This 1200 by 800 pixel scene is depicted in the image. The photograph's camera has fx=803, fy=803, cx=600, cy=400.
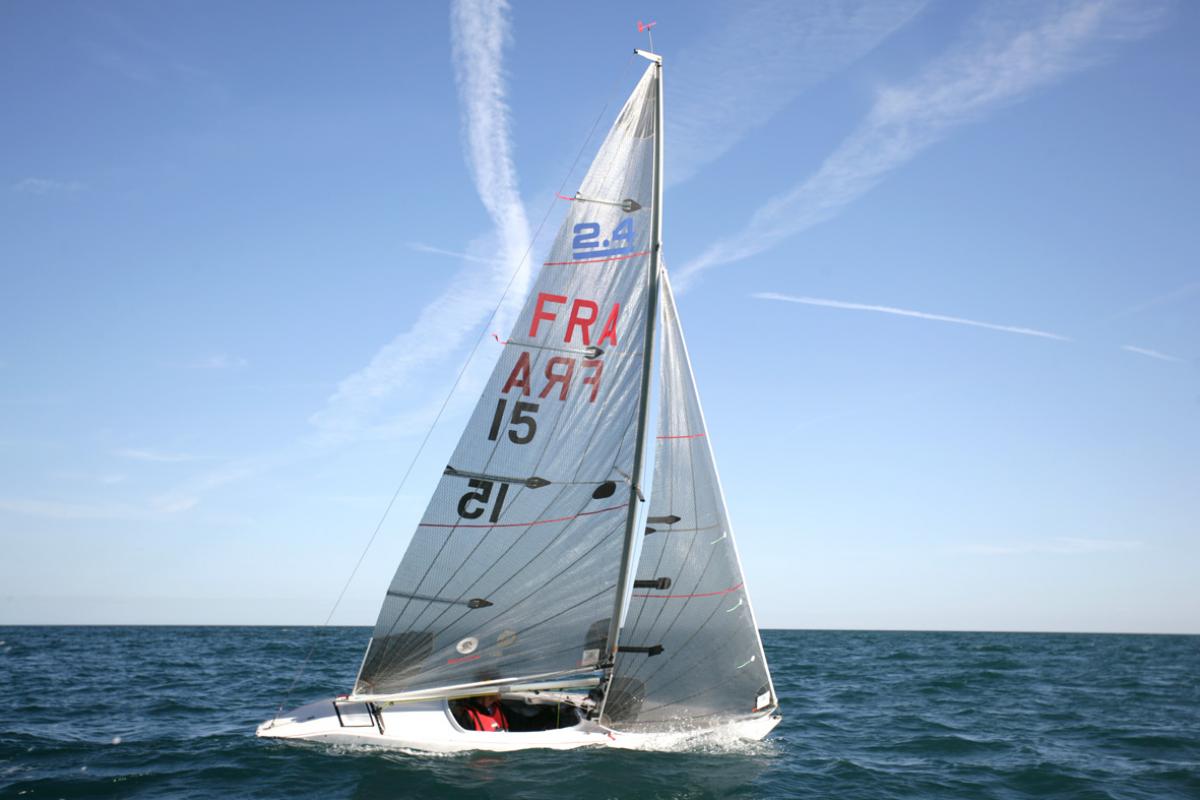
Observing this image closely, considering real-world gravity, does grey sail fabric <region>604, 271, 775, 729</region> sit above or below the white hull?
above

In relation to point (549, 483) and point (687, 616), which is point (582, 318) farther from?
point (687, 616)

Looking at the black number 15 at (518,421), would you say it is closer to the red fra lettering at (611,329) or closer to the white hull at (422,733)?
the red fra lettering at (611,329)

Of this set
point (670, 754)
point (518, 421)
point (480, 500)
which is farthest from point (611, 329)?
point (670, 754)

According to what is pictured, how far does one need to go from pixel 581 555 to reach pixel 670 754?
146 inches

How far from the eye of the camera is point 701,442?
1416cm

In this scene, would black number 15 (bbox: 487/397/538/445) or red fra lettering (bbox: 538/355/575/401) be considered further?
red fra lettering (bbox: 538/355/575/401)

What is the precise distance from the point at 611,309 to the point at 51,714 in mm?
16386

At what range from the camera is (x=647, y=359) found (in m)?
13.8

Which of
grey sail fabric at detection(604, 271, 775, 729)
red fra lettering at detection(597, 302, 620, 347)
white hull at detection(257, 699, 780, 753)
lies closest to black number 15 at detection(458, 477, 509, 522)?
grey sail fabric at detection(604, 271, 775, 729)

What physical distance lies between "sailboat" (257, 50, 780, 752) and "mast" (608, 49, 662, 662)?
1.4 inches

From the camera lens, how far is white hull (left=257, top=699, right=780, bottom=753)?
12758 mm

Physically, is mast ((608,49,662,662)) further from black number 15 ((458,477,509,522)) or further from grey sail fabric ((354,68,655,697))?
black number 15 ((458,477,509,522))

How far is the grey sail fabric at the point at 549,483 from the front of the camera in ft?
42.8

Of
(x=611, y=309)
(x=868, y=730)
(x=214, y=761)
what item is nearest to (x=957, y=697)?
(x=868, y=730)
